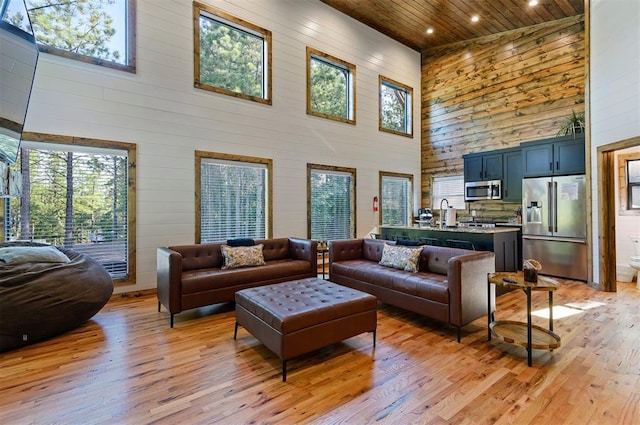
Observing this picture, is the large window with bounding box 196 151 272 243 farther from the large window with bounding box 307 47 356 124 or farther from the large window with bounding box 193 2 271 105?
the large window with bounding box 307 47 356 124

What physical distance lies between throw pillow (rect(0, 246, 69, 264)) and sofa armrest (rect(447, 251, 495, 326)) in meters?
3.97

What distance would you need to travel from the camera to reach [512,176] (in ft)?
20.1

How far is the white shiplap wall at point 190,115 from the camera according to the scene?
403 cm

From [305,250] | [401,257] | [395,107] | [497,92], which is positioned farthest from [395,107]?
[401,257]

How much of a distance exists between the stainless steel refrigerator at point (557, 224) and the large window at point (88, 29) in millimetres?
6910

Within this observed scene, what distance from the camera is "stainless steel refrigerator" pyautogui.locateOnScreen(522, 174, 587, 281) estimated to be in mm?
4980

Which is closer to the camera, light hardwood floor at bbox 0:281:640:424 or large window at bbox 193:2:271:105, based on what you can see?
light hardwood floor at bbox 0:281:640:424

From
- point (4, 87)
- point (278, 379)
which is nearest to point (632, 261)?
point (278, 379)

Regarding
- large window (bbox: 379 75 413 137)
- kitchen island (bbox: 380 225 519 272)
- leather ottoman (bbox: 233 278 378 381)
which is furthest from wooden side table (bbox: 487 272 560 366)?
large window (bbox: 379 75 413 137)

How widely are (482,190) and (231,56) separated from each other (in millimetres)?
5645

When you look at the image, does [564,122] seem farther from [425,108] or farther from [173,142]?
[173,142]

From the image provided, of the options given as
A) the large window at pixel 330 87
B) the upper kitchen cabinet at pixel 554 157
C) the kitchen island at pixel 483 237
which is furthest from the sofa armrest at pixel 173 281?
the upper kitchen cabinet at pixel 554 157

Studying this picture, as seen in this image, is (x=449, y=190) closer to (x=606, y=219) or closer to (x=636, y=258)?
(x=606, y=219)

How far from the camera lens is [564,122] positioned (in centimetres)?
572
